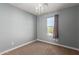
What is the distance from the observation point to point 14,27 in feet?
6.80

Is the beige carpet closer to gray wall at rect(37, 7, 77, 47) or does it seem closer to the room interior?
the room interior

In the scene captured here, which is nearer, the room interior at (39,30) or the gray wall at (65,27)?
the room interior at (39,30)

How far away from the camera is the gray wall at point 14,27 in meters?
1.96

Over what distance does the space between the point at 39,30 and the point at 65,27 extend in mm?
889

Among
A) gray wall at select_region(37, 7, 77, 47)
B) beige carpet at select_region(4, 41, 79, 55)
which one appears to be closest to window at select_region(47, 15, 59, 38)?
gray wall at select_region(37, 7, 77, 47)

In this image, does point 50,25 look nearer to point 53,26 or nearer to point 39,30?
point 53,26

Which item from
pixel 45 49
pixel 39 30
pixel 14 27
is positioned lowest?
pixel 45 49

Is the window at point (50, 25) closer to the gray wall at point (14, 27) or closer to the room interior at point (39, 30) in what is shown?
the room interior at point (39, 30)

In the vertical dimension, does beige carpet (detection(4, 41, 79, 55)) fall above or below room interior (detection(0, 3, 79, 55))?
below

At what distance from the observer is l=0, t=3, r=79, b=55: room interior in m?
2.01

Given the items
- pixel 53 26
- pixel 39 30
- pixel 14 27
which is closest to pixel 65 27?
pixel 53 26

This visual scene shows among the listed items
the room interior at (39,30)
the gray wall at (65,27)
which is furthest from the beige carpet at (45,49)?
the gray wall at (65,27)

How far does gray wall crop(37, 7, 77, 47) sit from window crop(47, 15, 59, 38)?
→ 105 millimetres
